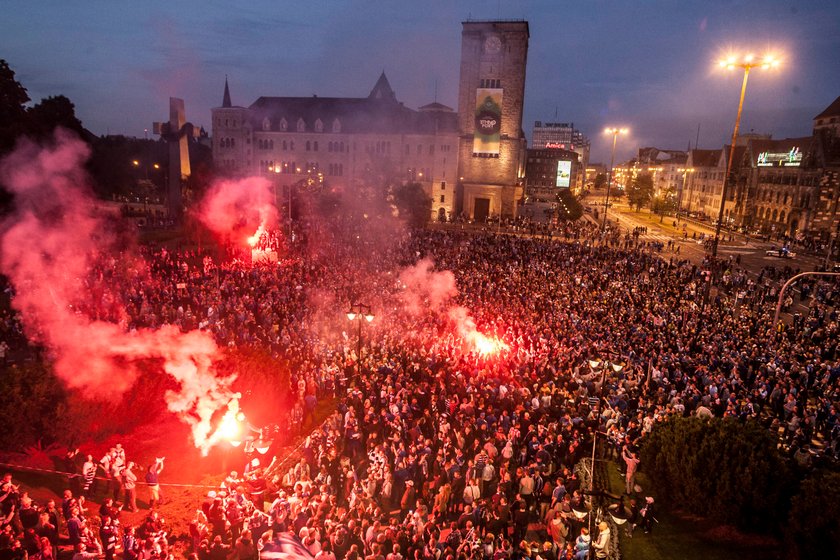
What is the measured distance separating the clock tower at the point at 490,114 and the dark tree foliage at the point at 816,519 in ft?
180

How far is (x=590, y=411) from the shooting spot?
1361 centimetres

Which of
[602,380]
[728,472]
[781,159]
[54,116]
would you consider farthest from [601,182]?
[728,472]

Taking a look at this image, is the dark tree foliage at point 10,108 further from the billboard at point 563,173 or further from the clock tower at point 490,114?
the billboard at point 563,173

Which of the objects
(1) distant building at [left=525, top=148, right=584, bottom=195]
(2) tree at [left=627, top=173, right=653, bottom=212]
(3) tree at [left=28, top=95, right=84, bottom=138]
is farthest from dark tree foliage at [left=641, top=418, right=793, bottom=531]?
(1) distant building at [left=525, top=148, right=584, bottom=195]

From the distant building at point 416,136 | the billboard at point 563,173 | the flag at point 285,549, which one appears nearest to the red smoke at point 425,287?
the flag at point 285,549

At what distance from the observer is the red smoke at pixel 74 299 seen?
48.6 ft

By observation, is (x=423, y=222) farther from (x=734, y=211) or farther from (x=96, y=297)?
(x=734, y=211)

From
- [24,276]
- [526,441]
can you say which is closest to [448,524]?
[526,441]

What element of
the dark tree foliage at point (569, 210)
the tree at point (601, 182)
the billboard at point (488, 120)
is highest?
the billboard at point (488, 120)

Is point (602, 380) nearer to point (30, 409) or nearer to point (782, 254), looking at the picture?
point (30, 409)

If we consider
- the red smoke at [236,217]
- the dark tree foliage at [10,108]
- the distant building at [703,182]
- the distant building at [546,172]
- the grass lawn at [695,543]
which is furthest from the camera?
the distant building at [546,172]

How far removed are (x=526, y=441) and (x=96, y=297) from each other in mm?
17464

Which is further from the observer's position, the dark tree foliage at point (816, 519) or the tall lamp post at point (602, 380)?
the tall lamp post at point (602, 380)

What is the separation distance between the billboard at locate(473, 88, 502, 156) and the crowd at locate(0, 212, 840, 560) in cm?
3706
